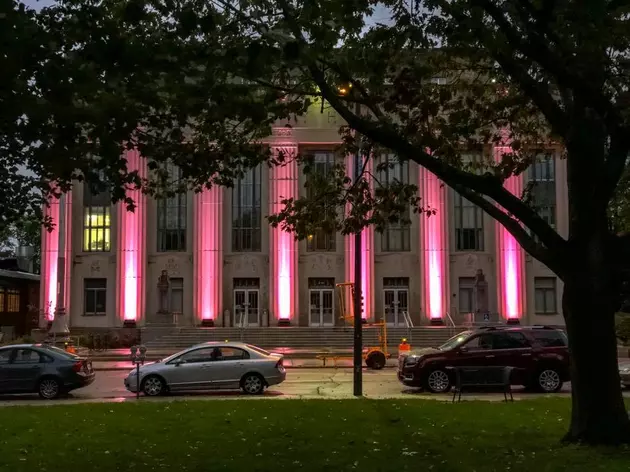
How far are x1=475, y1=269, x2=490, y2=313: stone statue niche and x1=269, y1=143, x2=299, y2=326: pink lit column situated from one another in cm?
1115

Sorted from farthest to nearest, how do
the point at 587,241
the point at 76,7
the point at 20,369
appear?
the point at 20,369, the point at 587,241, the point at 76,7

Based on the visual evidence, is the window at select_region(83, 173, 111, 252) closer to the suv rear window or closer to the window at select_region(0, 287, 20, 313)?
the window at select_region(0, 287, 20, 313)

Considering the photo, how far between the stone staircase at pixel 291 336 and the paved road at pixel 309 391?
47.2ft

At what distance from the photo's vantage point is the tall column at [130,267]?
4359 cm

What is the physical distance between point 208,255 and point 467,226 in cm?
1669

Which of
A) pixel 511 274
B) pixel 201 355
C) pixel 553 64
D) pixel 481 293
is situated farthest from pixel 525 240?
pixel 511 274

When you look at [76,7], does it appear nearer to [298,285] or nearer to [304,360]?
[304,360]

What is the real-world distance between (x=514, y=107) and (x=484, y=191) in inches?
183

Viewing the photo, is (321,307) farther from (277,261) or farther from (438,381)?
(438,381)

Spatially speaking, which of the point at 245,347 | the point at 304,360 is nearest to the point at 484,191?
the point at 245,347

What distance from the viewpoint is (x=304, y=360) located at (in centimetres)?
3181

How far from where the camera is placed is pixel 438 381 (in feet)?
59.2

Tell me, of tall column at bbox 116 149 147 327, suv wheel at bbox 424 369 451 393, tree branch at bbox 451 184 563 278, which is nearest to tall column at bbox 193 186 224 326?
tall column at bbox 116 149 147 327

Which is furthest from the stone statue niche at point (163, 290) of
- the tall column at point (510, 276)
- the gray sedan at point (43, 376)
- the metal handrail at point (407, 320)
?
the gray sedan at point (43, 376)
